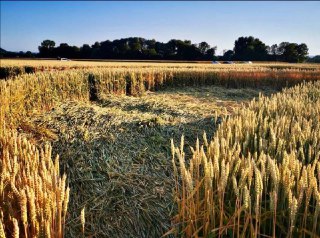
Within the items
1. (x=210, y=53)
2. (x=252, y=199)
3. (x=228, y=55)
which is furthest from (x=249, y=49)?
(x=252, y=199)

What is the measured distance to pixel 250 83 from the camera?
56.1 ft

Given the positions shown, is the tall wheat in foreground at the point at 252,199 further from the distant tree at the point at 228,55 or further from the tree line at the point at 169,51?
the distant tree at the point at 228,55

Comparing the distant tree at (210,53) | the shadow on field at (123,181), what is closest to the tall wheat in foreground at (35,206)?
the shadow on field at (123,181)

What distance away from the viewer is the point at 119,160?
559cm

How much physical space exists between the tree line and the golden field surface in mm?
65209

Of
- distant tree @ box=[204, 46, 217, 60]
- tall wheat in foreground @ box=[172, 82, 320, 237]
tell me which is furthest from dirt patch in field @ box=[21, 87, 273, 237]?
distant tree @ box=[204, 46, 217, 60]

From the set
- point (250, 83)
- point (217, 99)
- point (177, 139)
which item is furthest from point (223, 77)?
point (177, 139)

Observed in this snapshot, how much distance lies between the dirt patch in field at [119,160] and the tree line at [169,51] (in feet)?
217

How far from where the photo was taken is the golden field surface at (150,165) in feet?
7.93

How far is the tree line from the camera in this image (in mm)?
75256

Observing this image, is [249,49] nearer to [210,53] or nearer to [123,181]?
[210,53]

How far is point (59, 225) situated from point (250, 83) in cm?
1577

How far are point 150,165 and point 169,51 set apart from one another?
74661 mm

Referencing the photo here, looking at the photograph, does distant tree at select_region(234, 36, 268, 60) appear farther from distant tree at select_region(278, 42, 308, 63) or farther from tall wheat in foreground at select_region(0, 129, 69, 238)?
tall wheat in foreground at select_region(0, 129, 69, 238)
